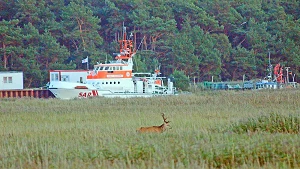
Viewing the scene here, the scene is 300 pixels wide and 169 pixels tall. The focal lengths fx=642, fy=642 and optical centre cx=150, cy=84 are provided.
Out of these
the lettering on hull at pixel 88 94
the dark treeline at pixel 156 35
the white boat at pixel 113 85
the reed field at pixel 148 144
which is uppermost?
the dark treeline at pixel 156 35

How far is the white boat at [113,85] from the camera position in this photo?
135 ft

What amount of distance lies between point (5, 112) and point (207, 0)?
133 feet

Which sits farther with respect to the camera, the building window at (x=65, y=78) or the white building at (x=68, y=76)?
the building window at (x=65, y=78)

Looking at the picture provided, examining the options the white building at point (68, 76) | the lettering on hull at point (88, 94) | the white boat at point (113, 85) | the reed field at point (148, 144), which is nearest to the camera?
the reed field at point (148, 144)

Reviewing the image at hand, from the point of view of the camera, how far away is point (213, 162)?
38.3 feet

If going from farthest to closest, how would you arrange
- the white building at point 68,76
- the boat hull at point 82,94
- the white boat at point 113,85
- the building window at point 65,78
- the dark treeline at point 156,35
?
1. the dark treeline at point 156,35
2. the building window at point 65,78
3. the white building at point 68,76
4. the white boat at point 113,85
5. the boat hull at point 82,94

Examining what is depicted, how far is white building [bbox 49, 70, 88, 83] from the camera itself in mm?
45291

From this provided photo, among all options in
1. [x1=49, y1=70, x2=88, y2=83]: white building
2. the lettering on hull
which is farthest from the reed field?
[x1=49, y1=70, x2=88, y2=83]: white building

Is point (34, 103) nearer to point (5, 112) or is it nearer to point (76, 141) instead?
point (5, 112)

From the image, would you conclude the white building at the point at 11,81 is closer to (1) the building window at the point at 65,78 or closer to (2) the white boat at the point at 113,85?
(1) the building window at the point at 65,78

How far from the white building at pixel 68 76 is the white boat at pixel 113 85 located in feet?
6.61

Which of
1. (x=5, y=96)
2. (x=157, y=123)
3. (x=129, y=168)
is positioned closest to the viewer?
(x=129, y=168)

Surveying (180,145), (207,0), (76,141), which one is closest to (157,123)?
(76,141)

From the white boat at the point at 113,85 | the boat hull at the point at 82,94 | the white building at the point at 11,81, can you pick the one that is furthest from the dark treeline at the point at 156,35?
the boat hull at the point at 82,94
